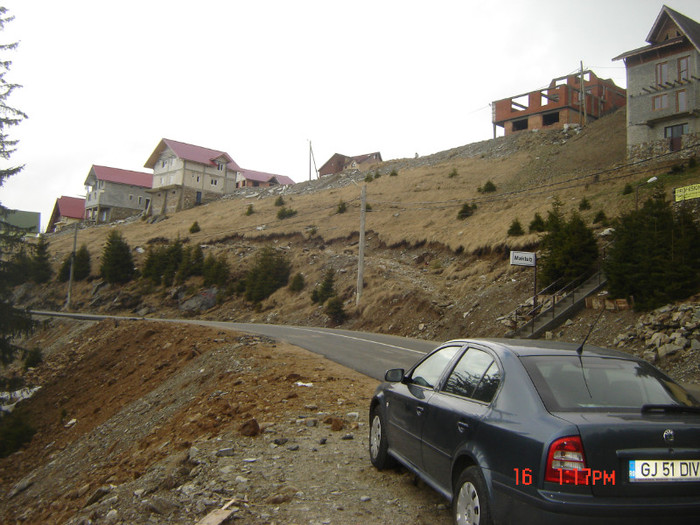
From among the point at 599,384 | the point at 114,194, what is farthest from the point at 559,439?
the point at 114,194

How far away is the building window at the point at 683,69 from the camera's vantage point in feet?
116

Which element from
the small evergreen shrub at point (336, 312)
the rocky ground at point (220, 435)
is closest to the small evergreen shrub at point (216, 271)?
the small evergreen shrub at point (336, 312)

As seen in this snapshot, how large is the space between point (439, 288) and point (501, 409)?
2610 centimetres

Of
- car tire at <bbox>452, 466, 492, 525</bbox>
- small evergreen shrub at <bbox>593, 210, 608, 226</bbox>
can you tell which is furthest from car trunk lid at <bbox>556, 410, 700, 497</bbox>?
small evergreen shrub at <bbox>593, 210, 608, 226</bbox>

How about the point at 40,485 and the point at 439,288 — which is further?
the point at 439,288

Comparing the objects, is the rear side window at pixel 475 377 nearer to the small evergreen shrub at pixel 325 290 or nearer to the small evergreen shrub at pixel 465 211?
the small evergreen shrub at pixel 325 290

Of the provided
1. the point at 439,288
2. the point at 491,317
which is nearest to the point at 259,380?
the point at 491,317

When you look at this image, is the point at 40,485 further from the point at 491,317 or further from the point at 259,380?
the point at 491,317

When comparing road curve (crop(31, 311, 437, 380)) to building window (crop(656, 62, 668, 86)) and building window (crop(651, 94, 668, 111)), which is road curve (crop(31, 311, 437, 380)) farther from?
building window (crop(656, 62, 668, 86))

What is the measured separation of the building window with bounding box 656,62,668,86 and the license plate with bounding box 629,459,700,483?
1567 inches

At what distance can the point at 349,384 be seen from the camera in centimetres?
1127

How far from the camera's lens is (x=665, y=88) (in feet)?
118

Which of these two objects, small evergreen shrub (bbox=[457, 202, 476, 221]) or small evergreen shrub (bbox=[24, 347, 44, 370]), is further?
small evergreen shrub (bbox=[457, 202, 476, 221])

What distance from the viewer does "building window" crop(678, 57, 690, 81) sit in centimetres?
3528
